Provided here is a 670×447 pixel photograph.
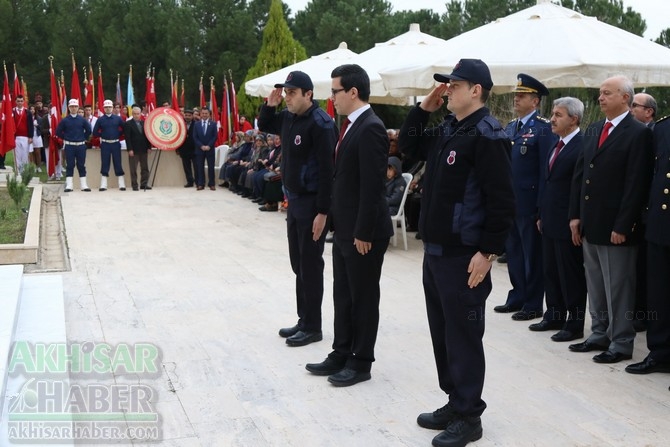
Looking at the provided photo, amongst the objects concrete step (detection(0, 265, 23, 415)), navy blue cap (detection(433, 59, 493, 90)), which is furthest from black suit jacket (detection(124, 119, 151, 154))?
navy blue cap (detection(433, 59, 493, 90))

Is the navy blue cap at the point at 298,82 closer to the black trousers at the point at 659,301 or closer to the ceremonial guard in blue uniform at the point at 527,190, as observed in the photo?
the ceremonial guard in blue uniform at the point at 527,190

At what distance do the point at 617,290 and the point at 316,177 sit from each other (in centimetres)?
209

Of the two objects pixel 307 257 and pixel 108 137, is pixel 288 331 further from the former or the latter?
pixel 108 137

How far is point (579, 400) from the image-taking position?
14.4ft

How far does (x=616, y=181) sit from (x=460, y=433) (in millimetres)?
2143

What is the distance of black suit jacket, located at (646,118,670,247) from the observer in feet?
15.2

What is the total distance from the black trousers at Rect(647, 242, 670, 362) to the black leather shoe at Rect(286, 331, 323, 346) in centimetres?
219

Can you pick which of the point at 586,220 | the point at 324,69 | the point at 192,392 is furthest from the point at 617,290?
the point at 324,69

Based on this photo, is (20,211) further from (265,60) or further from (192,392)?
(265,60)

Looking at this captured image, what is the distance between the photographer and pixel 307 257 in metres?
5.38

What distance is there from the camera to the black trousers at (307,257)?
17.4 feet

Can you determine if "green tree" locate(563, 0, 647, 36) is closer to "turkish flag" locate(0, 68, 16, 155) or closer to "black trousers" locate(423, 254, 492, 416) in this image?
"turkish flag" locate(0, 68, 16, 155)

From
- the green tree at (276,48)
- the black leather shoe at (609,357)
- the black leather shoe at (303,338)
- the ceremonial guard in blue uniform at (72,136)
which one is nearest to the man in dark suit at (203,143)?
the ceremonial guard in blue uniform at (72,136)

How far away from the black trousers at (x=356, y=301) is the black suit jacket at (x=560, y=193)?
1.60 m
